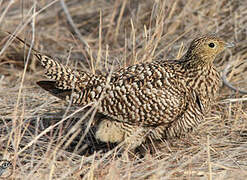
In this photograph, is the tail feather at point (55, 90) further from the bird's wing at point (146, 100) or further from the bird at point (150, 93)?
the bird's wing at point (146, 100)

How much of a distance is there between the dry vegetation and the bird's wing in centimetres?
30

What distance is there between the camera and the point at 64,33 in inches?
255

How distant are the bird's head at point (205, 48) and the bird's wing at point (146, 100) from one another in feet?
0.84

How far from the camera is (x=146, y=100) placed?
3.54 meters

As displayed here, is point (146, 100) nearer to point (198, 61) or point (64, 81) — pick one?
point (198, 61)

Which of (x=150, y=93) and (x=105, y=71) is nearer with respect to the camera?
(x=150, y=93)

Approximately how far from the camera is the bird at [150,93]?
354 cm

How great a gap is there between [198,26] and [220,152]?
7.63ft

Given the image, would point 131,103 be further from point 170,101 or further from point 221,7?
point 221,7

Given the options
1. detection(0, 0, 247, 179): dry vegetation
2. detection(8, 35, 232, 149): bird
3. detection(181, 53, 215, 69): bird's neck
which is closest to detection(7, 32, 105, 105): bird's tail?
detection(8, 35, 232, 149): bird

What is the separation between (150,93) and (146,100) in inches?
2.5

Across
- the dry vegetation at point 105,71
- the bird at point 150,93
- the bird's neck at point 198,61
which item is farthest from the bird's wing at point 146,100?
the dry vegetation at point 105,71

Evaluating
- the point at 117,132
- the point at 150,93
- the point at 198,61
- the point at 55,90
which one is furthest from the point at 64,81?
the point at 198,61

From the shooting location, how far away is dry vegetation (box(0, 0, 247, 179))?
300 cm
